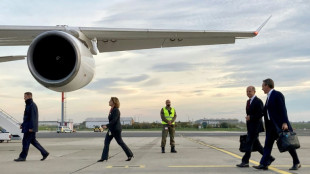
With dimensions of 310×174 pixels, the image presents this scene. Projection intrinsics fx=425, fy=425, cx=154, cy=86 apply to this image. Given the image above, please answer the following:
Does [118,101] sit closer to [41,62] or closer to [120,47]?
[120,47]

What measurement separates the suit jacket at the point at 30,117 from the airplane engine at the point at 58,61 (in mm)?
2787

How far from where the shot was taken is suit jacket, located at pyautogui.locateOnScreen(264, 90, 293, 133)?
7.81 m

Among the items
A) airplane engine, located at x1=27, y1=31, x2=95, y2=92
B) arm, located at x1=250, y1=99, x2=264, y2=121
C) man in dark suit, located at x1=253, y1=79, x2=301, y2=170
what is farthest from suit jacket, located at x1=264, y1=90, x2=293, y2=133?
airplane engine, located at x1=27, y1=31, x2=95, y2=92

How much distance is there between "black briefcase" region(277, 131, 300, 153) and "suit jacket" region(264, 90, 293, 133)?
177 mm

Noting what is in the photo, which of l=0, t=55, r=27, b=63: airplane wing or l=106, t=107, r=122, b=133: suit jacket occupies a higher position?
l=0, t=55, r=27, b=63: airplane wing

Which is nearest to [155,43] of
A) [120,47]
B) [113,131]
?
[120,47]

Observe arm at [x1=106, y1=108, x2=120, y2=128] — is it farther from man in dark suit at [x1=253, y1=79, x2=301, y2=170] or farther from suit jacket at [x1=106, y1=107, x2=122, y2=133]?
man in dark suit at [x1=253, y1=79, x2=301, y2=170]

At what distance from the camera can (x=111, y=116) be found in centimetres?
1005

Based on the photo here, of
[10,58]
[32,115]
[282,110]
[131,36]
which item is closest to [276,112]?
[282,110]

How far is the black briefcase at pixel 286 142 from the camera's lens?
7491 millimetres

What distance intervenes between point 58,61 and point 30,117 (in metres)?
3.02

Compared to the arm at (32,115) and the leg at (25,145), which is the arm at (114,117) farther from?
the leg at (25,145)

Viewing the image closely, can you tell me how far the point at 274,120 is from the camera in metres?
7.86

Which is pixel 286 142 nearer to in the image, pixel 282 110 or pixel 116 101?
pixel 282 110
